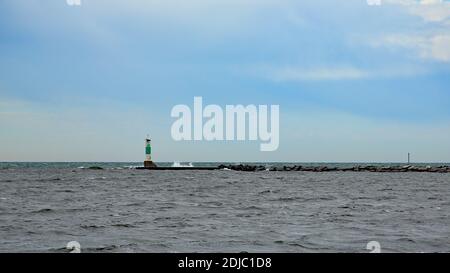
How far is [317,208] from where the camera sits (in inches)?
1081

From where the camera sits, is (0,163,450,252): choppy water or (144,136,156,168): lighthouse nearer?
(0,163,450,252): choppy water

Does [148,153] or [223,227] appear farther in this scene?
[148,153]

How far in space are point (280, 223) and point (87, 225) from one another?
26.2ft

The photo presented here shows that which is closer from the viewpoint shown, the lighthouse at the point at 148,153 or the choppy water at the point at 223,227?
the choppy water at the point at 223,227

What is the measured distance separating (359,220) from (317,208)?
19.5ft
